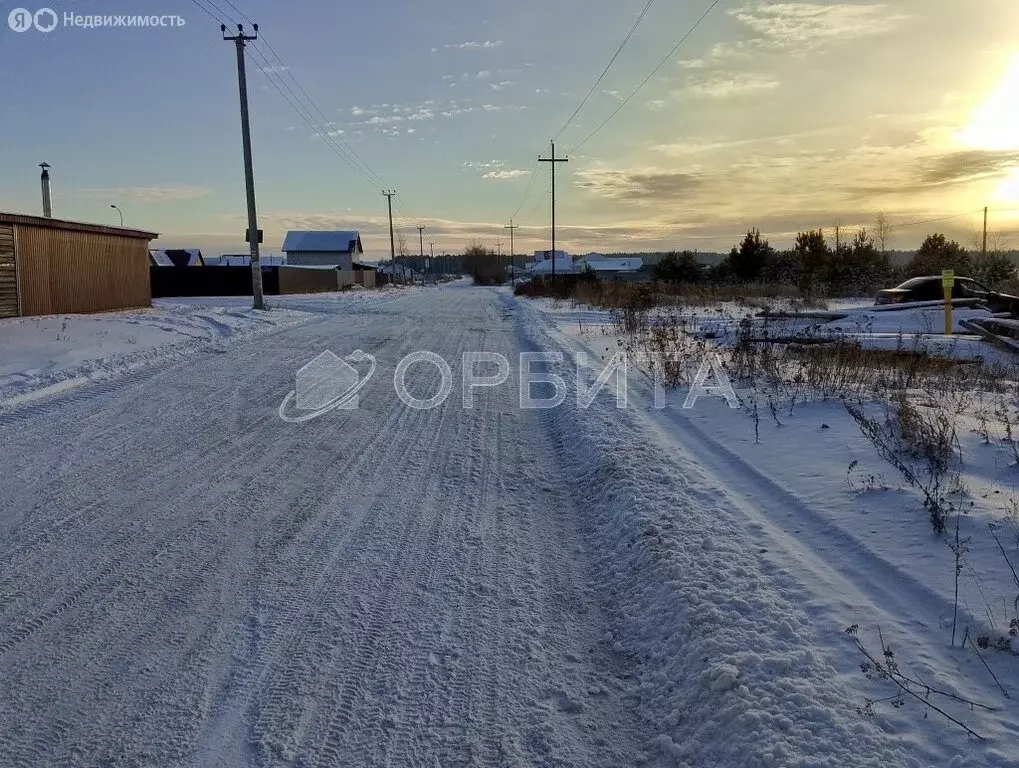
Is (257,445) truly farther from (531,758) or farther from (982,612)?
(982,612)

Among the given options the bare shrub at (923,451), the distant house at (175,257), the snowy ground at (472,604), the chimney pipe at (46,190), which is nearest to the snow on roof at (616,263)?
the distant house at (175,257)

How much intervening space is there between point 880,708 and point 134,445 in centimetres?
681

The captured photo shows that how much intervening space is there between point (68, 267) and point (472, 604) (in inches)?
865

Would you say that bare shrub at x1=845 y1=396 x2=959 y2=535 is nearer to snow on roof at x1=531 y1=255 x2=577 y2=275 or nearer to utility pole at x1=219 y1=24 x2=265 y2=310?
utility pole at x1=219 y1=24 x2=265 y2=310

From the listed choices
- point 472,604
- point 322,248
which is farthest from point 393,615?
point 322,248

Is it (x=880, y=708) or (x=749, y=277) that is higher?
(x=749, y=277)

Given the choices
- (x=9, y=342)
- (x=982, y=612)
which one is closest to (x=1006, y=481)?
(x=982, y=612)

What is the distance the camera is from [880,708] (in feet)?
→ 9.34

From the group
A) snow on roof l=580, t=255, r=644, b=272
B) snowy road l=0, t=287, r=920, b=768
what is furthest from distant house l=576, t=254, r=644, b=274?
snowy road l=0, t=287, r=920, b=768

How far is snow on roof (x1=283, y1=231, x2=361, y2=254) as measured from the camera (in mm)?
97688

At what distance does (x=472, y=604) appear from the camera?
3.96 metres

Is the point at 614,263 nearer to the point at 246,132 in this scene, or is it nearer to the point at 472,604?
the point at 246,132

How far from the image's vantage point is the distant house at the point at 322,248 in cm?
9731

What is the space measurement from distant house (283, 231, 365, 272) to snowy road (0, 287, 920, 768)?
9331 centimetres
